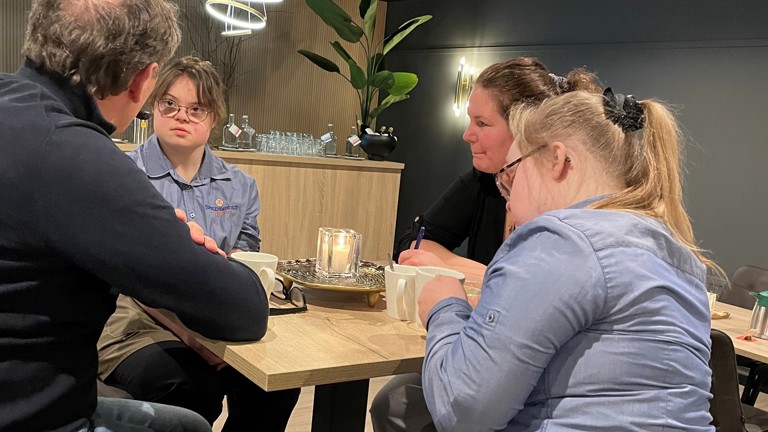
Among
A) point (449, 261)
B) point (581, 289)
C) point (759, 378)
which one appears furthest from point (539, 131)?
point (759, 378)

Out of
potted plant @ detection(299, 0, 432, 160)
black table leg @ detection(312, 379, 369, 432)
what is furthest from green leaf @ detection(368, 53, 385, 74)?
black table leg @ detection(312, 379, 369, 432)

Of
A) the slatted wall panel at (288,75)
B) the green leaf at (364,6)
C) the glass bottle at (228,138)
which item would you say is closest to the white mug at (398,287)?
the glass bottle at (228,138)

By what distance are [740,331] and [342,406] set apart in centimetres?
133

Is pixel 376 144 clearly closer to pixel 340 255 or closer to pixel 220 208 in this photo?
pixel 220 208

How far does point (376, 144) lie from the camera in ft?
17.1

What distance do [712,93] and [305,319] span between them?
11.3 feet

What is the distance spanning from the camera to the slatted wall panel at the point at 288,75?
5902mm

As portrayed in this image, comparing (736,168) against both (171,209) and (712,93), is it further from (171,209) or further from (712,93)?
(171,209)

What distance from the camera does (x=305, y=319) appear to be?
4.75 ft

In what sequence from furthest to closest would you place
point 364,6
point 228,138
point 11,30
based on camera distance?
point 364,6
point 11,30
point 228,138

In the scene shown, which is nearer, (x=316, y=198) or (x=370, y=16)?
(x=316, y=198)

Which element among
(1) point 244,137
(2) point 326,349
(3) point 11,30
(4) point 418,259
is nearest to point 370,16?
(1) point 244,137

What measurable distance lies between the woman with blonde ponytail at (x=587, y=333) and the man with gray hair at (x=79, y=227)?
42cm

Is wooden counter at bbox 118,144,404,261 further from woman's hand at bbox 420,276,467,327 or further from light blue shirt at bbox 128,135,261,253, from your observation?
woman's hand at bbox 420,276,467,327
